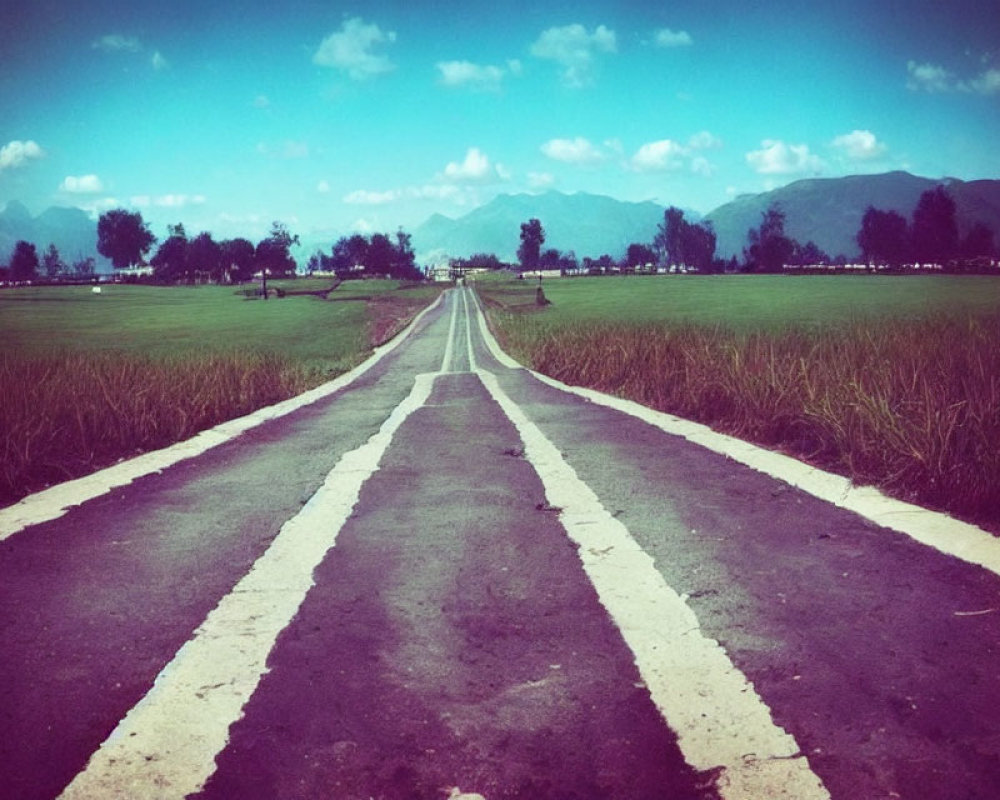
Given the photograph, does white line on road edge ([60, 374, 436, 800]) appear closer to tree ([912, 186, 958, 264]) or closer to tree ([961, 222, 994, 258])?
tree ([912, 186, 958, 264])

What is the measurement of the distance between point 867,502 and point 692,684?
235 cm

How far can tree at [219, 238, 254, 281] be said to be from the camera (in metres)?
150

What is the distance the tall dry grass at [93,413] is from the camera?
5.15 meters

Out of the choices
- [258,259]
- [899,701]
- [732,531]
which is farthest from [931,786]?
[258,259]

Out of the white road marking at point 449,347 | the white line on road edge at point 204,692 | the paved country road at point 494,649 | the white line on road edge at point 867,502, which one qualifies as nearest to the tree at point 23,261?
the white road marking at point 449,347

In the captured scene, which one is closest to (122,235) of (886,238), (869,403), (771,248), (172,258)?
(172,258)

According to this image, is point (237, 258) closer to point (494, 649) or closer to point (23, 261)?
point (23, 261)

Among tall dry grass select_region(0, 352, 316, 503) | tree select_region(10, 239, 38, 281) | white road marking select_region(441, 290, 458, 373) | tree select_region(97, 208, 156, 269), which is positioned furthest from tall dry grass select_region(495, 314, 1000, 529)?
tree select_region(97, 208, 156, 269)

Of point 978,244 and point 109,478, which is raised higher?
point 978,244

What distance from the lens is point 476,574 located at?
2902 mm

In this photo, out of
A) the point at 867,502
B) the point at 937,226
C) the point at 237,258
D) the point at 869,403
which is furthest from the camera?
the point at 237,258

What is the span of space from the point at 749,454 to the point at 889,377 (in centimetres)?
187

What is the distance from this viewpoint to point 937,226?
372ft

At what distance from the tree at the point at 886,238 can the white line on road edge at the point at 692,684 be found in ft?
479
